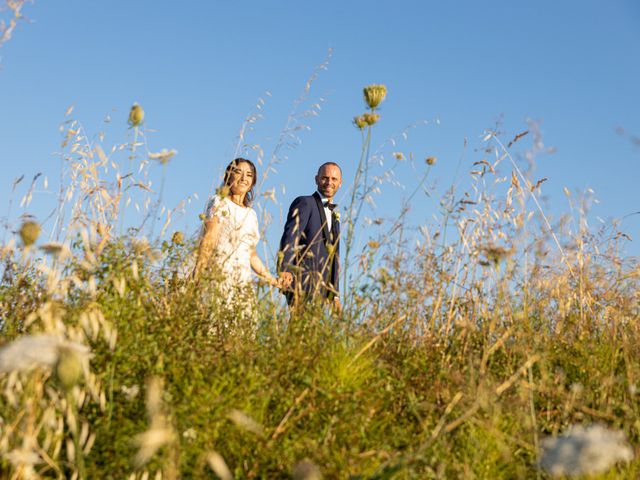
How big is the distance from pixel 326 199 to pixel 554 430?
4239mm

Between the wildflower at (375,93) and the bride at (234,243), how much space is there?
3.10ft

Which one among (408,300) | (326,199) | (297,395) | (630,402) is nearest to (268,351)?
(297,395)

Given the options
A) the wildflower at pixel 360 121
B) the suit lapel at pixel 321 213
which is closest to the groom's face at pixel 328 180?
the suit lapel at pixel 321 213

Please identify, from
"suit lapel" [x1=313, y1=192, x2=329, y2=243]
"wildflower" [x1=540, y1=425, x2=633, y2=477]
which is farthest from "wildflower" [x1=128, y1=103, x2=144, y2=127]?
"suit lapel" [x1=313, y1=192, x2=329, y2=243]

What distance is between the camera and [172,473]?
1.69m

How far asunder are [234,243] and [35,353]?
2.40m

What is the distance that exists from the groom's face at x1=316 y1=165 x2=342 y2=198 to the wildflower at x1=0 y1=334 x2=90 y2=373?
197 inches

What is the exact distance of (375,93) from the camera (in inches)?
144

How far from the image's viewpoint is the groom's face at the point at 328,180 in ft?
21.8

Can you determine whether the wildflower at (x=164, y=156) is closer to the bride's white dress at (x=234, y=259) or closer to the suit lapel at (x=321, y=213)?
→ the bride's white dress at (x=234, y=259)

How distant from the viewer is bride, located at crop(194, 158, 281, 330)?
11.7 ft

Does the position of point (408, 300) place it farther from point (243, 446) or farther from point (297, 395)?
point (243, 446)

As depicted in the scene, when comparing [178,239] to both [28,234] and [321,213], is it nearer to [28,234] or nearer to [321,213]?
[28,234]

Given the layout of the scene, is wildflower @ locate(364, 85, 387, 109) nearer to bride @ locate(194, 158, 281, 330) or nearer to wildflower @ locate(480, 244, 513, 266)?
bride @ locate(194, 158, 281, 330)
